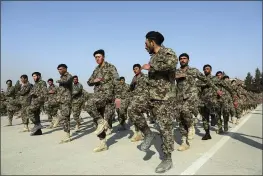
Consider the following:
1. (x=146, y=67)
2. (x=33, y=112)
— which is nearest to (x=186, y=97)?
(x=146, y=67)

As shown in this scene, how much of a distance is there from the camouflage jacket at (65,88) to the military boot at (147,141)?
14.1 ft

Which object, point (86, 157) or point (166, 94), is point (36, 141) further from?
point (166, 94)

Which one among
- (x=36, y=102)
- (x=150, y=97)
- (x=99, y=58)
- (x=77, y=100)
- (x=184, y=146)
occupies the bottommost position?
(x=184, y=146)

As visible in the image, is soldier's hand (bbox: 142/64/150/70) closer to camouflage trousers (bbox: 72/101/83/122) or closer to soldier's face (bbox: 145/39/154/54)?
soldier's face (bbox: 145/39/154/54)

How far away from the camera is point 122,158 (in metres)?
6.61

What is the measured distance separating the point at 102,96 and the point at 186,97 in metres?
2.16

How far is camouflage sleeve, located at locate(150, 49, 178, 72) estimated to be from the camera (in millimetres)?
5461

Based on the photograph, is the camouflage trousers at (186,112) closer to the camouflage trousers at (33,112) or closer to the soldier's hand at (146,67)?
the soldier's hand at (146,67)

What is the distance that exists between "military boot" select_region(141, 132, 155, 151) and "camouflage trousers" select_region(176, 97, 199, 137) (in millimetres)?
1955

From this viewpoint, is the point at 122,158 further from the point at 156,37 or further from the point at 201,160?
the point at 156,37

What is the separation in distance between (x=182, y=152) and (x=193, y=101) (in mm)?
1433

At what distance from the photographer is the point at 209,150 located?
24.3 ft

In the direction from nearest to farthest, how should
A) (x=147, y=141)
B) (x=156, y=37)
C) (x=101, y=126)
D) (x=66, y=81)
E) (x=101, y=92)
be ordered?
(x=156, y=37)
(x=147, y=141)
(x=101, y=126)
(x=101, y=92)
(x=66, y=81)

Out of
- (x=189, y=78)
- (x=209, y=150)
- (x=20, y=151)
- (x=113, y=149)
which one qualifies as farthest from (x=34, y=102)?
(x=209, y=150)
